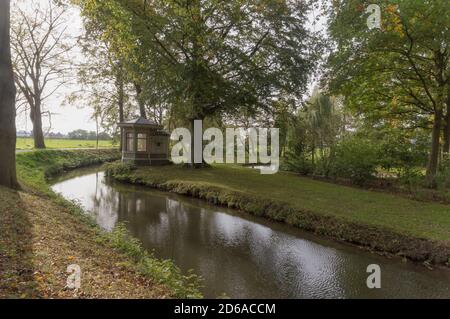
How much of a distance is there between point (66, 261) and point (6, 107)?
6161 mm

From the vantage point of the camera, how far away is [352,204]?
9000mm

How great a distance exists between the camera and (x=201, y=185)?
1273 centimetres

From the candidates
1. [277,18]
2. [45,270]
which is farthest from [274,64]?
[45,270]

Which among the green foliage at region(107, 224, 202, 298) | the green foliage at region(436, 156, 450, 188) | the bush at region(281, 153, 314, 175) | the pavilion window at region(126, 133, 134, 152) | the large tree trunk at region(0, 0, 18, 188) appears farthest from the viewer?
the pavilion window at region(126, 133, 134, 152)

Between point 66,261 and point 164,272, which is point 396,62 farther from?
point 66,261

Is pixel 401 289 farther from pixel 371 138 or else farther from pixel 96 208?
pixel 371 138

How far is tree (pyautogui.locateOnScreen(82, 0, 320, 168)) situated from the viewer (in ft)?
45.8

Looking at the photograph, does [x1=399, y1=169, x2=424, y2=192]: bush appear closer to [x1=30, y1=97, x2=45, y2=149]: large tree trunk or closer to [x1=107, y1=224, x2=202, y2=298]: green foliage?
[x1=107, y1=224, x2=202, y2=298]: green foliage

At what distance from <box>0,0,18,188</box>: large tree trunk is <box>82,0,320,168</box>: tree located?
604cm

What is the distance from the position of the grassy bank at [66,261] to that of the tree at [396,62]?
9841 mm

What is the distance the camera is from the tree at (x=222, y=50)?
45.8 ft

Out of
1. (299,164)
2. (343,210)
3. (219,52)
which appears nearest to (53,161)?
(219,52)

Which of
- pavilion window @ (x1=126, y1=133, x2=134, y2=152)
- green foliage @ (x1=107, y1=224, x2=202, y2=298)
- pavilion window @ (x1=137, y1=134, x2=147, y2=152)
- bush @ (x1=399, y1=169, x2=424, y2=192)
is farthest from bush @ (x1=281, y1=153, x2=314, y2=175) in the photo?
green foliage @ (x1=107, y1=224, x2=202, y2=298)
